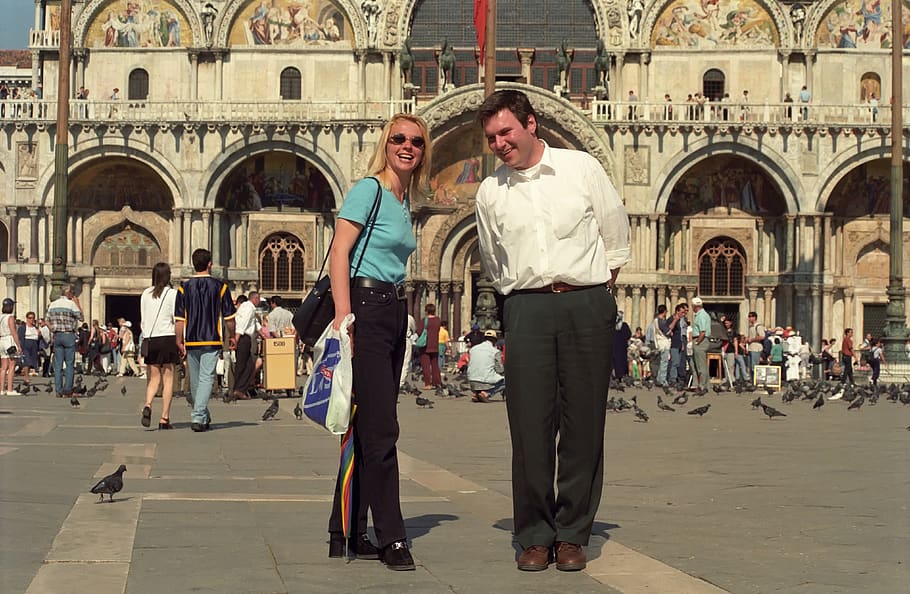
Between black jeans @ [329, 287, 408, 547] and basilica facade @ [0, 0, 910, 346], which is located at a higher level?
basilica facade @ [0, 0, 910, 346]

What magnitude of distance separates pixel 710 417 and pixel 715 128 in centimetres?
2384

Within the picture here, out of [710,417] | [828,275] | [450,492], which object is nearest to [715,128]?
[828,275]

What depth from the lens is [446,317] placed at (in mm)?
46469

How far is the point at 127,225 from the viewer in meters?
46.4

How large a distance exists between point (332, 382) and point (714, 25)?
133 ft

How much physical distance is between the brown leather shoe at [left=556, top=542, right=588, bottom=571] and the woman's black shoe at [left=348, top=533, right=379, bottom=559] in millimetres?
947

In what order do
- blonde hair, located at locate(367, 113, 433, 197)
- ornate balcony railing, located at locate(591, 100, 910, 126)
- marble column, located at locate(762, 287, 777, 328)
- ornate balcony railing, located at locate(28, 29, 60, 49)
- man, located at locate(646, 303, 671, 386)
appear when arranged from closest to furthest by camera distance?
1. blonde hair, located at locate(367, 113, 433, 197)
2. man, located at locate(646, 303, 671, 386)
3. ornate balcony railing, located at locate(591, 100, 910, 126)
4. marble column, located at locate(762, 287, 777, 328)
5. ornate balcony railing, located at locate(28, 29, 60, 49)

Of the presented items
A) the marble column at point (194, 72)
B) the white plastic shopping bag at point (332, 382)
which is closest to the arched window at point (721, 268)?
the marble column at point (194, 72)

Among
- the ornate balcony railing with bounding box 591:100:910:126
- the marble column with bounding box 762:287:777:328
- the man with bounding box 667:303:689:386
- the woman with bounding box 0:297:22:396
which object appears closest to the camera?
the woman with bounding box 0:297:22:396

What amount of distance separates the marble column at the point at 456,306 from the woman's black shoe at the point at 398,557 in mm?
39253

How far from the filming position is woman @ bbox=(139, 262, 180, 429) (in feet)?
55.6

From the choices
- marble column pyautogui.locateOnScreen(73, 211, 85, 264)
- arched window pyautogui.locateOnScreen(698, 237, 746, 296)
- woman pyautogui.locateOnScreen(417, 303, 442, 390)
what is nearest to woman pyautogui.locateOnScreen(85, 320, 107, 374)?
marble column pyautogui.locateOnScreen(73, 211, 85, 264)

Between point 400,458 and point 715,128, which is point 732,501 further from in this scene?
point 715,128

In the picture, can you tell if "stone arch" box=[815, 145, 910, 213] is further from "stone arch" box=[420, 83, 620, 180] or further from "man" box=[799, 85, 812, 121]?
"stone arch" box=[420, 83, 620, 180]
